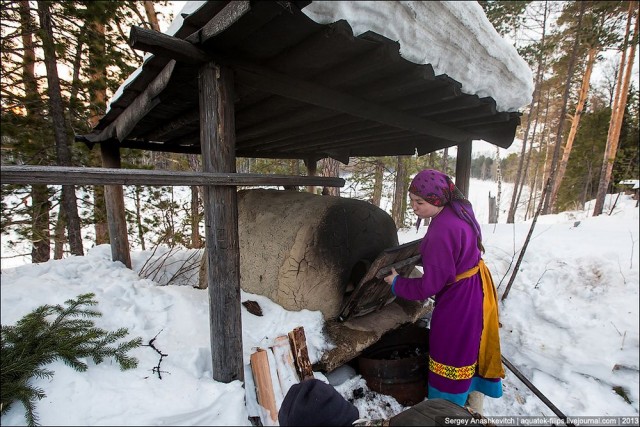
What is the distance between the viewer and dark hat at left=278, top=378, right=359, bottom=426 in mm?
1275

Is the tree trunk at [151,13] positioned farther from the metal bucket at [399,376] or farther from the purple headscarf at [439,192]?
the metal bucket at [399,376]

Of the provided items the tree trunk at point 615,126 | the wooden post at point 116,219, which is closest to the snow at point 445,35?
the wooden post at point 116,219

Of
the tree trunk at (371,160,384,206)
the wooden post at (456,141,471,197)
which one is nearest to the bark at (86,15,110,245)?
the wooden post at (456,141,471,197)

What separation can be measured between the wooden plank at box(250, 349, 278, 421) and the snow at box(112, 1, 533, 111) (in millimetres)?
2387

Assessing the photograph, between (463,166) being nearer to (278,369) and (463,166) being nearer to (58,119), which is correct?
(278,369)

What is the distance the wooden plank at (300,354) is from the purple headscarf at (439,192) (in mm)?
1600

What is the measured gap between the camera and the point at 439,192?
2166mm

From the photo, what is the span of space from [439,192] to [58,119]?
6516mm

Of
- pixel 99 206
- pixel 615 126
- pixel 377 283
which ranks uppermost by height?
pixel 615 126

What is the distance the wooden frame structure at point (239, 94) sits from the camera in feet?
4.84

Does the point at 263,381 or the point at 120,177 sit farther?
the point at 263,381

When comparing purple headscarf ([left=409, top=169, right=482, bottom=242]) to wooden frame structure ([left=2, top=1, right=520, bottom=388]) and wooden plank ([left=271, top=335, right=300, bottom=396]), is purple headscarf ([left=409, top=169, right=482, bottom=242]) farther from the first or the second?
wooden plank ([left=271, top=335, right=300, bottom=396])

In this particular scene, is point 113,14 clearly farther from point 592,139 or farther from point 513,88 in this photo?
point 592,139

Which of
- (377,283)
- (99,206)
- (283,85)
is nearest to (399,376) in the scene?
(377,283)
